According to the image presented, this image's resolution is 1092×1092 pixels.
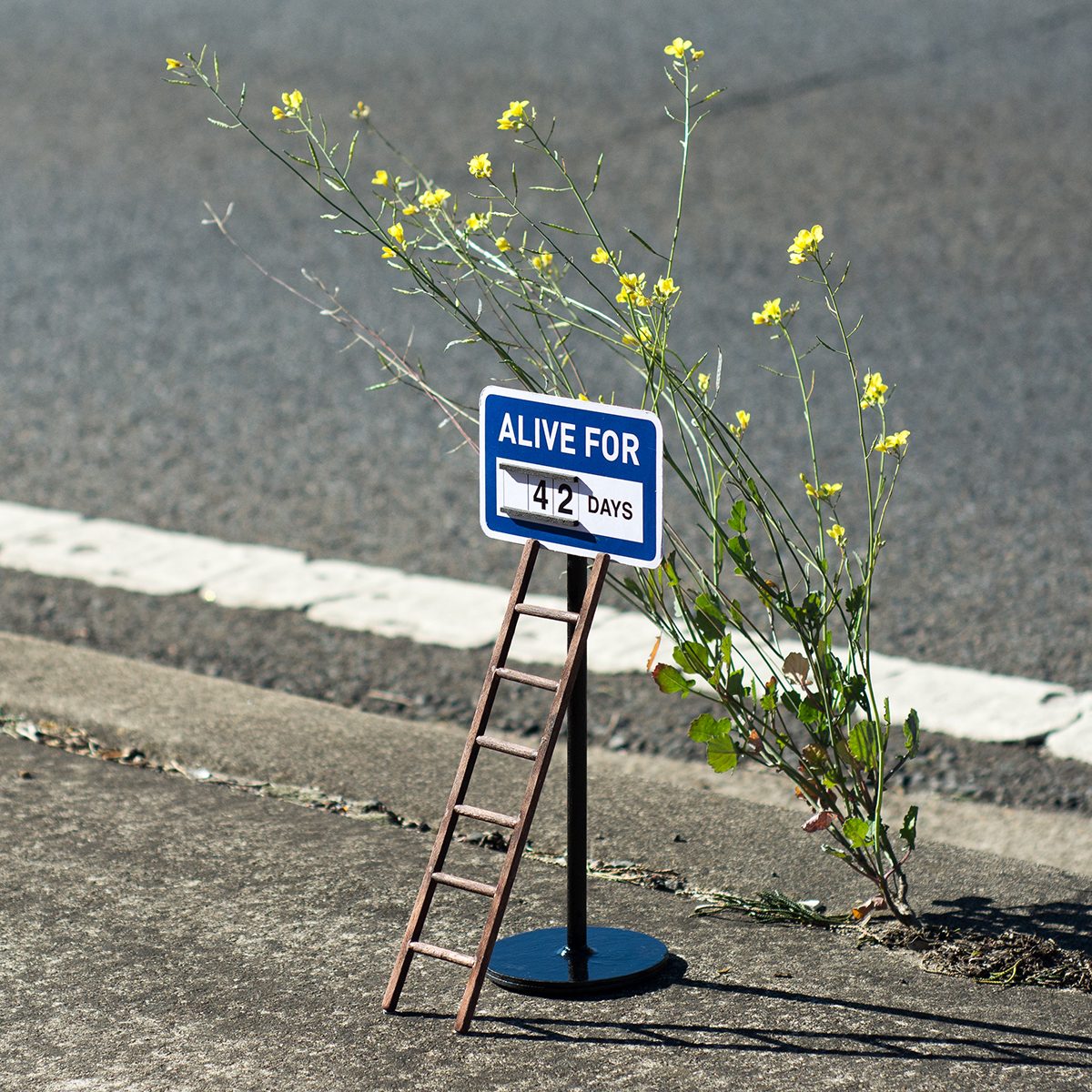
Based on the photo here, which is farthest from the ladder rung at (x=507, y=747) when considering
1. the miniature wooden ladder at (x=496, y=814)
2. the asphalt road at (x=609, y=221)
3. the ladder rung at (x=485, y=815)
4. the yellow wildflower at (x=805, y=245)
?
the asphalt road at (x=609, y=221)

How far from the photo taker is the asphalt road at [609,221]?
5.55 meters

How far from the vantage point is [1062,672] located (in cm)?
441

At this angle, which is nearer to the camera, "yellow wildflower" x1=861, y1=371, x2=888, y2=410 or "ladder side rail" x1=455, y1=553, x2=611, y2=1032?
"ladder side rail" x1=455, y1=553, x2=611, y2=1032

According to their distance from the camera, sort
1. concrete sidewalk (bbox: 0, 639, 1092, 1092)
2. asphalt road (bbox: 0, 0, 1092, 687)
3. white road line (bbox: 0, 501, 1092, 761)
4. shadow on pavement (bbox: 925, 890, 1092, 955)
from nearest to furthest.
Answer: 1. concrete sidewalk (bbox: 0, 639, 1092, 1092)
2. shadow on pavement (bbox: 925, 890, 1092, 955)
3. white road line (bbox: 0, 501, 1092, 761)
4. asphalt road (bbox: 0, 0, 1092, 687)

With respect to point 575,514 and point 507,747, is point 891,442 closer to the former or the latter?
point 575,514

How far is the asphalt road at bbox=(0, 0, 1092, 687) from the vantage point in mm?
5551

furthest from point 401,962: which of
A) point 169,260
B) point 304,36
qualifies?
point 304,36

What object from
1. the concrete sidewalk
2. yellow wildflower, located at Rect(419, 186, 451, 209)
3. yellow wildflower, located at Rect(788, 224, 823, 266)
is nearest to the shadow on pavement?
the concrete sidewalk

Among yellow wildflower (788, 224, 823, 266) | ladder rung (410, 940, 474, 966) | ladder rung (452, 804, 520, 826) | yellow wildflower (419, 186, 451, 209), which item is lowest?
ladder rung (410, 940, 474, 966)

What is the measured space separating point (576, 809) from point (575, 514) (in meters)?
0.51

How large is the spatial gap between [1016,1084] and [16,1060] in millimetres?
1491

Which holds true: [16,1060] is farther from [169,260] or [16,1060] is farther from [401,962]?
[169,260]

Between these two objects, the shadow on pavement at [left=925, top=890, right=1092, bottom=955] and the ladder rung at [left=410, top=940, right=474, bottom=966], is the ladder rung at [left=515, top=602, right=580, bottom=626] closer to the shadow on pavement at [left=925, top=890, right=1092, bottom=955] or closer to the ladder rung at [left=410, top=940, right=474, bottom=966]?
the ladder rung at [left=410, top=940, right=474, bottom=966]

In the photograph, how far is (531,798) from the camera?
9.13 ft
